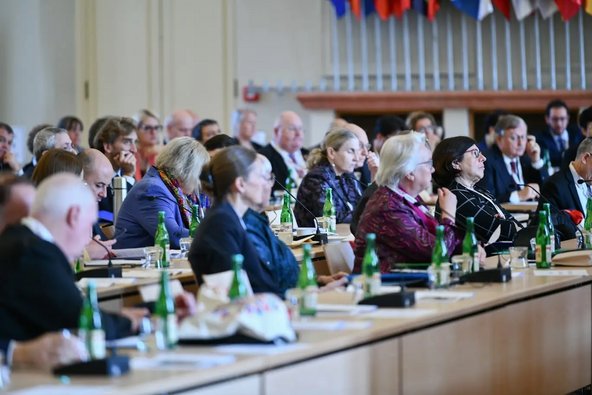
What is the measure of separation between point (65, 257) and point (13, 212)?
0.79 feet

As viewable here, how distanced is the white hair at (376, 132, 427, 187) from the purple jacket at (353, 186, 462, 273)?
0.18 ft

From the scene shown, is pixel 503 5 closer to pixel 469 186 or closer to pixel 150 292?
pixel 469 186

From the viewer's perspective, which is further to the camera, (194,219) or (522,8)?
(522,8)

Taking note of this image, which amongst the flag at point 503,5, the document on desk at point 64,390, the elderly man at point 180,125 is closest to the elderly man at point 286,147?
the elderly man at point 180,125

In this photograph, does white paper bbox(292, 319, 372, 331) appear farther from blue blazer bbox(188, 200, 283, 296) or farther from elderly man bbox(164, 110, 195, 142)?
elderly man bbox(164, 110, 195, 142)

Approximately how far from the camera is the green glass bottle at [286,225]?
6.29 m

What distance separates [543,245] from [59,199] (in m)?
2.43

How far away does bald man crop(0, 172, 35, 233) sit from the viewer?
11.5ft

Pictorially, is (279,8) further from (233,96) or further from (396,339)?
(396,339)

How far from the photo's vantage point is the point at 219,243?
429 cm

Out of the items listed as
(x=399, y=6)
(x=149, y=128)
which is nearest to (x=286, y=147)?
(x=149, y=128)

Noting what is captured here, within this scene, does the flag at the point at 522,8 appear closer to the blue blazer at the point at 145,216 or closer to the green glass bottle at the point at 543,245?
the blue blazer at the point at 145,216

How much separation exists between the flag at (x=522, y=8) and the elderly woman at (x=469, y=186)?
6.12 m

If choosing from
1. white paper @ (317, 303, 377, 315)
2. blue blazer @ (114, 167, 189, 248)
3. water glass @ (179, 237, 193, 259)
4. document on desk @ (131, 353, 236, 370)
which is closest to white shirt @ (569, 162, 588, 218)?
blue blazer @ (114, 167, 189, 248)
